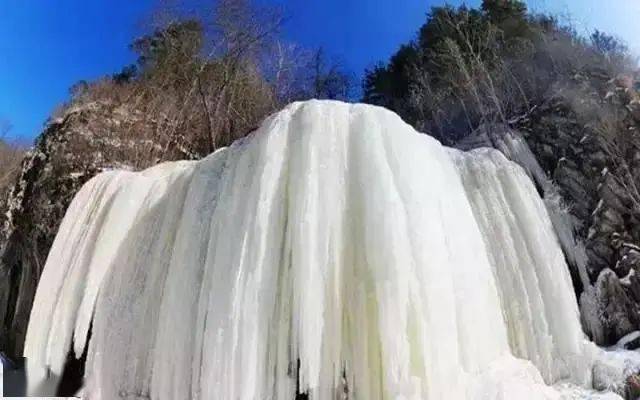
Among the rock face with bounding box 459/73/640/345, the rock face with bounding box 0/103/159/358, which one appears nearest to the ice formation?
the rock face with bounding box 459/73/640/345

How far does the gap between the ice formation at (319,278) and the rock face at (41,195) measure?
71.3 inches

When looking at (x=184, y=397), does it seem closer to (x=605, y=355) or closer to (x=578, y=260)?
(x=605, y=355)

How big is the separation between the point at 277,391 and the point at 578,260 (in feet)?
13.1

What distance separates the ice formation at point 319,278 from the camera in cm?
377

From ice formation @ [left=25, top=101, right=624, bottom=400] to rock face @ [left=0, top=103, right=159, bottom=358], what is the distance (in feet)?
5.94

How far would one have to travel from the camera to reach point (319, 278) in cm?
388

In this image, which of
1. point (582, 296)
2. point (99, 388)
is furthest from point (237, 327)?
point (582, 296)

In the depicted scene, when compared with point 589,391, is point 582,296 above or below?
above

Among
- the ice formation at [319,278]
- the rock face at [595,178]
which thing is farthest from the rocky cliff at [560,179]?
the ice formation at [319,278]

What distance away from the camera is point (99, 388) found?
194 inches

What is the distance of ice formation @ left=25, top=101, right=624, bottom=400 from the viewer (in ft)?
12.4

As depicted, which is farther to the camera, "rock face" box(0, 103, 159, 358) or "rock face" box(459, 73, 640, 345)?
"rock face" box(0, 103, 159, 358)

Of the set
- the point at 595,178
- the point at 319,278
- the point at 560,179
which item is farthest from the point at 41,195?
the point at 595,178

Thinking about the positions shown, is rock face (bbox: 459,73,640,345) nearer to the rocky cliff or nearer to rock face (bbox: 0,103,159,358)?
the rocky cliff
